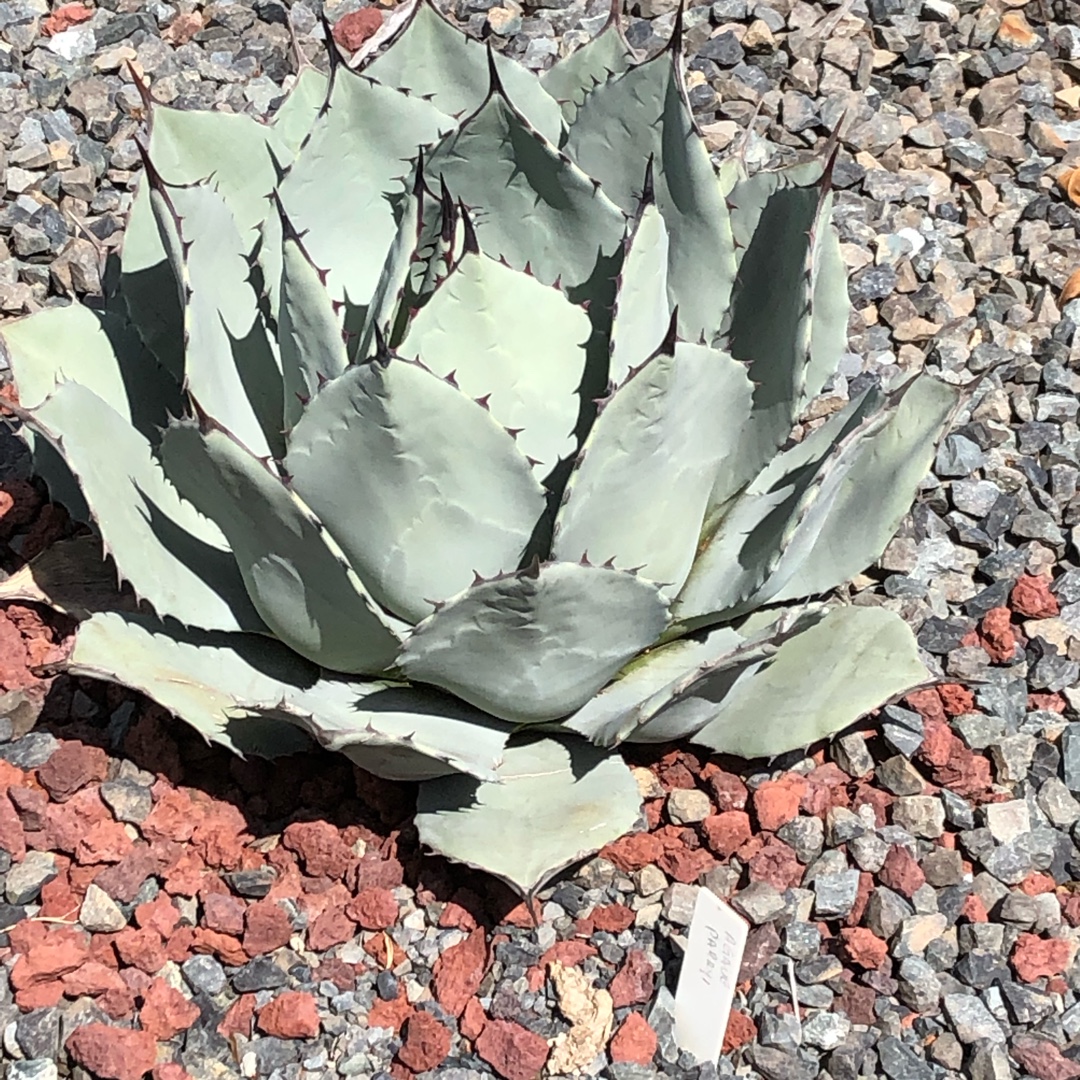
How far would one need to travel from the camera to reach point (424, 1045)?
5.24 feet

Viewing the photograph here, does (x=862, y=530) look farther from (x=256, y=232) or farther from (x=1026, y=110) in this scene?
(x=1026, y=110)

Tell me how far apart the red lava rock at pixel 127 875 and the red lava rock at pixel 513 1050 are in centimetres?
48

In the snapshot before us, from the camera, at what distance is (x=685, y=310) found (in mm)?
1649

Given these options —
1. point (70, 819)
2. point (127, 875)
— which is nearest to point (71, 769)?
point (70, 819)

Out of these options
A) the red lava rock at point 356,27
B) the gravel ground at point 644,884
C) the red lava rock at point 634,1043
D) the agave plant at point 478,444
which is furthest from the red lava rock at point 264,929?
the red lava rock at point 356,27

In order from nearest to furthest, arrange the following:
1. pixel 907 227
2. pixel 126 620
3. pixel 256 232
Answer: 1. pixel 126 620
2. pixel 256 232
3. pixel 907 227

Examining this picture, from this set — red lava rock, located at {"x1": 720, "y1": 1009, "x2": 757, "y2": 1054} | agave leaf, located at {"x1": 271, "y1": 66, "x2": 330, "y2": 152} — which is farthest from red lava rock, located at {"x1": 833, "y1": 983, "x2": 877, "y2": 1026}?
agave leaf, located at {"x1": 271, "y1": 66, "x2": 330, "y2": 152}

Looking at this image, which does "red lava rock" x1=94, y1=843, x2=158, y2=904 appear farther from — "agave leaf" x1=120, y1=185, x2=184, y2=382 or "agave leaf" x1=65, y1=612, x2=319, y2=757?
"agave leaf" x1=120, y1=185, x2=184, y2=382

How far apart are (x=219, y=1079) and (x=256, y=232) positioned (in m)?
1.03

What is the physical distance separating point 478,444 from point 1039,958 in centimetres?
99

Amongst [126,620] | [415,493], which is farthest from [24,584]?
[415,493]

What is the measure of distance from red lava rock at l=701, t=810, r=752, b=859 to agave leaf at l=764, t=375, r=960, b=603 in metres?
0.30

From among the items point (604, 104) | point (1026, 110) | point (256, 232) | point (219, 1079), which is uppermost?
point (604, 104)

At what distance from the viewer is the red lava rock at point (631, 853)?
1.75m
